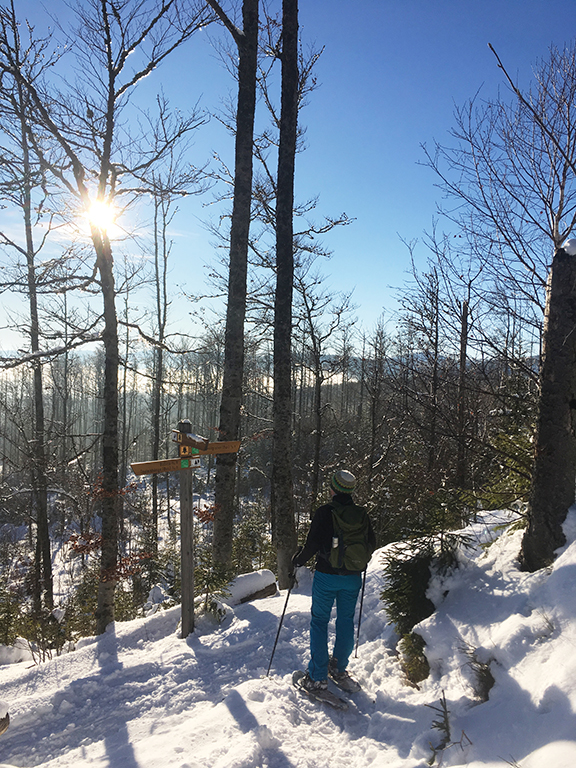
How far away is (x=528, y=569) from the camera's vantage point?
3.47 metres

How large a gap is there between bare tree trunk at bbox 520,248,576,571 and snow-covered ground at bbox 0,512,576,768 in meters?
0.18

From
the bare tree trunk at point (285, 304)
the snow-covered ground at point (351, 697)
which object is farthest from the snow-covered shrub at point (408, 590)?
the bare tree trunk at point (285, 304)

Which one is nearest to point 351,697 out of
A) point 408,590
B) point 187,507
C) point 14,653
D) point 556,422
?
point 408,590

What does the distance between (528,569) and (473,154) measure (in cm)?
384

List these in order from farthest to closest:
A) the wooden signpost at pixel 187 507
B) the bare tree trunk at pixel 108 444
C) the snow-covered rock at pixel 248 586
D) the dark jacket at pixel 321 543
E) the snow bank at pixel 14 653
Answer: the bare tree trunk at pixel 108 444 < the snow bank at pixel 14 653 < the snow-covered rock at pixel 248 586 < the wooden signpost at pixel 187 507 < the dark jacket at pixel 321 543

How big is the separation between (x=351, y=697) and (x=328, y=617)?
0.69 metres

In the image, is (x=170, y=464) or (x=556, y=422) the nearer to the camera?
(x=556, y=422)

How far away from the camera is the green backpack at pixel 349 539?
347cm

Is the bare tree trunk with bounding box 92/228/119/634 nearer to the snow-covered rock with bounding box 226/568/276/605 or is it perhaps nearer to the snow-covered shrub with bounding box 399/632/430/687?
the snow-covered rock with bounding box 226/568/276/605

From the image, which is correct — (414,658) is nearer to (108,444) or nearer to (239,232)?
(108,444)

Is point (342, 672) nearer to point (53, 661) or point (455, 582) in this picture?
point (455, 582)

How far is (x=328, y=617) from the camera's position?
3580 millimetres

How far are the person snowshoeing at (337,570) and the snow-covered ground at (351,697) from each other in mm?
277

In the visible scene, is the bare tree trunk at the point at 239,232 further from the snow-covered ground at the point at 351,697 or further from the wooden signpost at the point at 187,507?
the snow-covered ground at the point at 351,697
